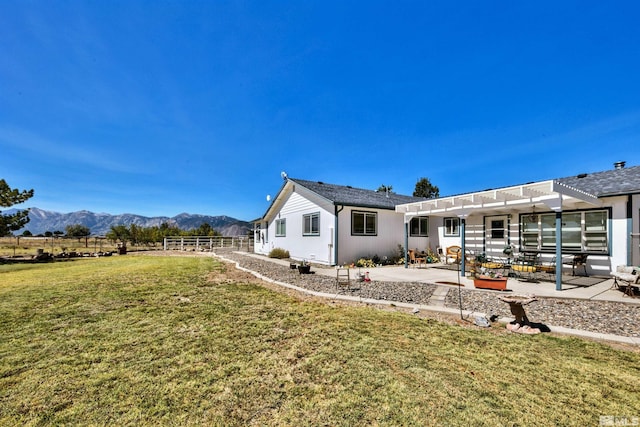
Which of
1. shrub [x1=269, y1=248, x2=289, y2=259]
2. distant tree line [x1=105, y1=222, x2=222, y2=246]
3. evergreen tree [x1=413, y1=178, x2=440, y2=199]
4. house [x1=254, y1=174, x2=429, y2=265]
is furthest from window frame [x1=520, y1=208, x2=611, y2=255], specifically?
distant tree line [x1=105, y1=222, x2=222, y2=246]

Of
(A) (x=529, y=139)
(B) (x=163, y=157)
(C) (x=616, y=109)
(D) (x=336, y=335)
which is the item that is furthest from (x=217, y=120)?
(C) (x=616, y=109)

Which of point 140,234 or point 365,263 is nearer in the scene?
point 365,263

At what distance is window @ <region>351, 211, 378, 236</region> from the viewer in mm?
13070

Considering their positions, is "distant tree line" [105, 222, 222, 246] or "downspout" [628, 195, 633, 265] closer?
"downspout" [628, 195, 633, 265]

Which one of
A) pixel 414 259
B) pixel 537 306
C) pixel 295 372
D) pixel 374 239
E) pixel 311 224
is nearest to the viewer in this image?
pixel 295 372

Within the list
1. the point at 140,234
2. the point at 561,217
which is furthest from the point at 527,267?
the point at 140,234

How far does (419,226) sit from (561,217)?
23.3ft

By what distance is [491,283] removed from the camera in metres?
7.25

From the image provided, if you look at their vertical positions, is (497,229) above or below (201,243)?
above

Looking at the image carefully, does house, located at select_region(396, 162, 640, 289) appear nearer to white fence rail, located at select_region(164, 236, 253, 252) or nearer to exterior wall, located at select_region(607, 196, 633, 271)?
exterior wall, located at select_region(607, 196, 633, 271)

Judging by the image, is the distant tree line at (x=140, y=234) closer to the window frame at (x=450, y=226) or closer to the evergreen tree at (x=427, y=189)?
the window frame at (x=450, y=226)

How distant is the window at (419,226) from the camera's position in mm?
15244

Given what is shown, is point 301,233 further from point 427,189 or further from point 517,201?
point 427,189

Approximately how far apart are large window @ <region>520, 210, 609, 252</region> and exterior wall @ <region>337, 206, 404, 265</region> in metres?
5.16
